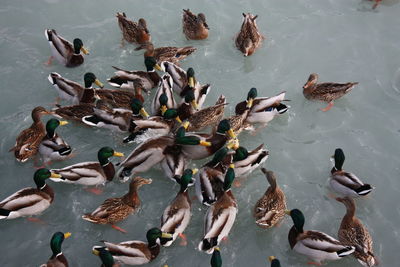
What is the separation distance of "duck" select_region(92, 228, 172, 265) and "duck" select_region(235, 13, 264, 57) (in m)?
3.83

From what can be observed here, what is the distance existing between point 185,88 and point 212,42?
1.56 m

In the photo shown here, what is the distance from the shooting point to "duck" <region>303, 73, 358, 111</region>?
278 inches

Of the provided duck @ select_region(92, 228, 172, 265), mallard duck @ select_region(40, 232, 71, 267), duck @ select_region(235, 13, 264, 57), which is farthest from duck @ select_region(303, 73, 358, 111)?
mallard duck @ select_region(40, 232, 71, 267)

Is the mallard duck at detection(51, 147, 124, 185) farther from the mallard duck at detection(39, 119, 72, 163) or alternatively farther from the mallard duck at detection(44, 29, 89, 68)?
the mallard duck at detection(44, 29, 89, 68)

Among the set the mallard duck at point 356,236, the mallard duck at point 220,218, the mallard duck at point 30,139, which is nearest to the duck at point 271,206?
the mallard duck at point 220,218

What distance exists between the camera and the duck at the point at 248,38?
7.80 m

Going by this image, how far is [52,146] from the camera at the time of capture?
6227 millimetres

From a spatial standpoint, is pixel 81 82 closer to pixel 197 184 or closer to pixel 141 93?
pixel 141 93

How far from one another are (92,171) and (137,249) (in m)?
1.30

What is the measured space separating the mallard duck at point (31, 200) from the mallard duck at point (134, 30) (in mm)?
3194

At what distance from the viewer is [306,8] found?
9.00m

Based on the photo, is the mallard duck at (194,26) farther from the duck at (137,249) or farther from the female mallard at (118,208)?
the duck at (137,249)

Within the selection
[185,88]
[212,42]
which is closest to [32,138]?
[185,88]

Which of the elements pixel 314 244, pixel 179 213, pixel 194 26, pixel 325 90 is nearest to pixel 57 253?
pixel 179 213
